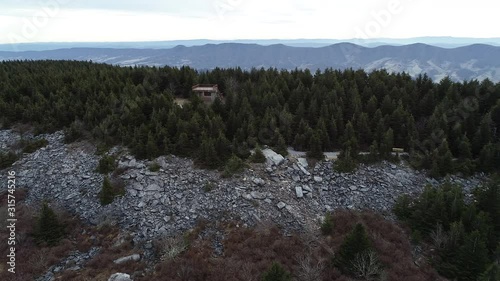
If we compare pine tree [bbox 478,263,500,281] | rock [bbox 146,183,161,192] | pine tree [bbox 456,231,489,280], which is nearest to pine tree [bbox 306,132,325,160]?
pine tree [bbox 456,231,489,280]

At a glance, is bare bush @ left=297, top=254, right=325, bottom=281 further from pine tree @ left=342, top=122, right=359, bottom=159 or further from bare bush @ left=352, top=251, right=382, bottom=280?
pine tree @ left=342, top=122, right=359, bottom=159

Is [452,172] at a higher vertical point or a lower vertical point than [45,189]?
higher

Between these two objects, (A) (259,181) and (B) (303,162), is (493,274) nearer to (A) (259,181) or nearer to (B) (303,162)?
(A) (259,181)

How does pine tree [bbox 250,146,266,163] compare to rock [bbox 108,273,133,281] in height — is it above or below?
above

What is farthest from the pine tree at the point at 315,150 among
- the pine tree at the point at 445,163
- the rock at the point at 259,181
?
the pine tree at the point at 445,163

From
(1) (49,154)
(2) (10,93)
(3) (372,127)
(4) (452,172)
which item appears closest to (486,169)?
(4) (452,172)

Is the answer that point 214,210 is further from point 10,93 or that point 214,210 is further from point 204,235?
point 10,93

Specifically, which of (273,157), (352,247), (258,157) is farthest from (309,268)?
(273,157)
